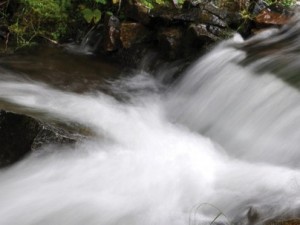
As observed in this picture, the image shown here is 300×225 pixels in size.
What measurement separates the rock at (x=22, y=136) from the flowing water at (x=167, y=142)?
102 mm

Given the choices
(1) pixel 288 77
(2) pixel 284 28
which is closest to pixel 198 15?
(2) pixel 284 28

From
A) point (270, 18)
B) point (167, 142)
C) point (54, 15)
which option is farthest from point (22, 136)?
point (270, 18)

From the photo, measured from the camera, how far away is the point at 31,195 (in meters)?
4.11

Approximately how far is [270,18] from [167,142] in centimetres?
306

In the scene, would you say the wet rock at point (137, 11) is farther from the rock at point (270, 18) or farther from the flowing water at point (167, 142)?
the rock at point (270, 18)

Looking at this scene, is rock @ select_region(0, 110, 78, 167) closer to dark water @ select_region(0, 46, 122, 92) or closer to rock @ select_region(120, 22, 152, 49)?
dark water @ select_region(0, 46, 122, 92)

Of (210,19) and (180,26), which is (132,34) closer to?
(180,26)

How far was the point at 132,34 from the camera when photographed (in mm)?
7484

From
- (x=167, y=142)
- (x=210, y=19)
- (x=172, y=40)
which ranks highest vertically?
(x=210, y=19)

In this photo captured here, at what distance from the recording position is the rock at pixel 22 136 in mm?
4371

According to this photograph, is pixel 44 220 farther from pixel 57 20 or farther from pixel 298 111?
pixel 57 20

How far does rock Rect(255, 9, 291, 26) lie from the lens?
709 cm

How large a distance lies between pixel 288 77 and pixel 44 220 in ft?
10.3

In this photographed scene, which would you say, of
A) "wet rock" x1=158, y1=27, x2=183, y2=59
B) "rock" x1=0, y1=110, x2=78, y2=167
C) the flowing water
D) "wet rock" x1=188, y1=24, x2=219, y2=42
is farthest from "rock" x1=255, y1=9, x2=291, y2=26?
"rock" x1=0, y1=110, x2=78, y2=167
